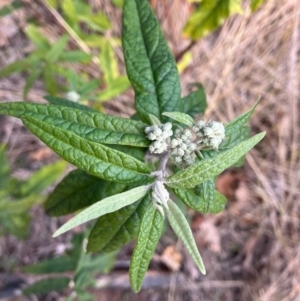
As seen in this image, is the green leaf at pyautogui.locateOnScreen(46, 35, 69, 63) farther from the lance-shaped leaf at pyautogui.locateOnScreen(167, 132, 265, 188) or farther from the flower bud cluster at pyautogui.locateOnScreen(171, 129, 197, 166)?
the lance-shaped leaf at pyautogui.locateOnScreen(167, 132, 265, 188)

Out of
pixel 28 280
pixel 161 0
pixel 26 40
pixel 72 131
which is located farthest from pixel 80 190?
pixel 26 40

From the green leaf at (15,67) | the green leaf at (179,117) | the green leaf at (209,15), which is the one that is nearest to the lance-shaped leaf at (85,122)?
the green leaf at (179,117)

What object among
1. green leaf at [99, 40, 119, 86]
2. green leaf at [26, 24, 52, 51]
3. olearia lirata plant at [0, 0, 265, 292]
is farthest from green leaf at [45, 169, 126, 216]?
green leaf at [26, 24, 52, 51]

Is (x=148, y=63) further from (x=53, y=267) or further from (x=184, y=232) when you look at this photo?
(x=53, y=267)

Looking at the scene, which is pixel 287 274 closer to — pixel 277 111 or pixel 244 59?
pixel 277 111

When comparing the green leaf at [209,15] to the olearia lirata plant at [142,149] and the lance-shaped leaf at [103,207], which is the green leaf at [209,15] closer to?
the olearia lirata plant at [142,149]
